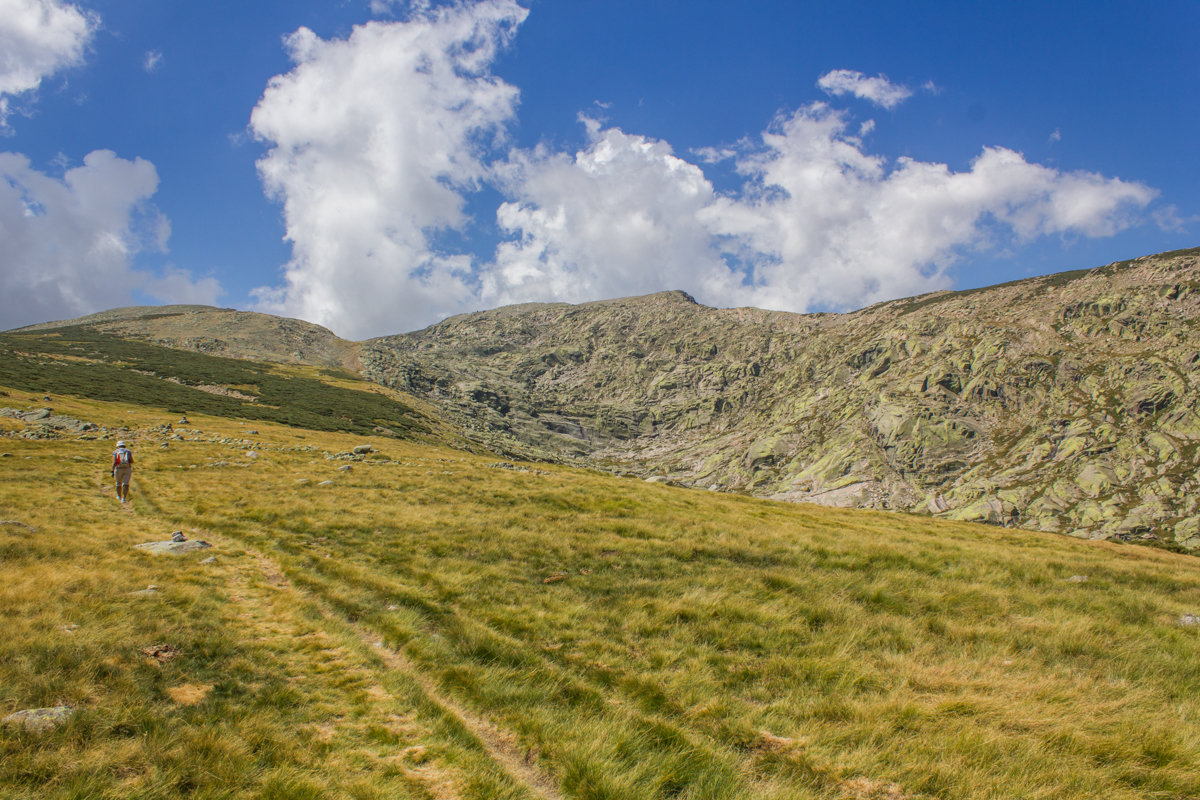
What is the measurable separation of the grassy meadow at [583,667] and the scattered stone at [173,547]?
74 centimetres

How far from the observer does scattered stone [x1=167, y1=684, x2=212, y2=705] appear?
273 inches

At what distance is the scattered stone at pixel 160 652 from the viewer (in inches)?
308

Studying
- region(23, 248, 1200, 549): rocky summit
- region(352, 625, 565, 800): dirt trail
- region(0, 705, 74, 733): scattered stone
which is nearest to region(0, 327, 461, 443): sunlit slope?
Result: region(23, 248, 1200, 549): rocky summit

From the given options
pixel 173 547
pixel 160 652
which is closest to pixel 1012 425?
pixel 173 547

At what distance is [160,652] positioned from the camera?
809cm

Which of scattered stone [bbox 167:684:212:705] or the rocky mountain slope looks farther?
the rocky mountain slope

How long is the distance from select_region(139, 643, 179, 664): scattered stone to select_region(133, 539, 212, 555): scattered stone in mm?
7277

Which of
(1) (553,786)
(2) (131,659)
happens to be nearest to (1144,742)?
(1) (553,786)

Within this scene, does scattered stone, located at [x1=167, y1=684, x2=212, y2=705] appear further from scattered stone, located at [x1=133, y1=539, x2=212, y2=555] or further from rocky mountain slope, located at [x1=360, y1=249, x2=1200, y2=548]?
rocky mountain slope, located at [x1=360, y1=249, x2=1200, y2=548]

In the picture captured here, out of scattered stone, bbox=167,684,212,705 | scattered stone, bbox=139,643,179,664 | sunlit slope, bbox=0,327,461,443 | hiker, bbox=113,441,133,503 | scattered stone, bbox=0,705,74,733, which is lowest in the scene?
scattered stone, bbox=167,684,212,705

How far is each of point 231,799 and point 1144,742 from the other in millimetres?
10505

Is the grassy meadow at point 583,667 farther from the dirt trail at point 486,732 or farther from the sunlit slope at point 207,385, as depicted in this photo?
the sunlit slope at point 207,385

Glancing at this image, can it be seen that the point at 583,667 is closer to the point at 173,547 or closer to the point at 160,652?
the point at 160,652

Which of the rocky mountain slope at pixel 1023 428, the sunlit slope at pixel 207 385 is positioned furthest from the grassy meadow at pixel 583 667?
the rocky mountain slope at pixel 1023 428
